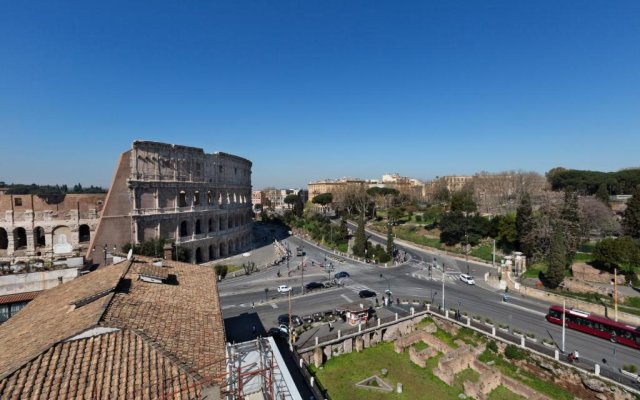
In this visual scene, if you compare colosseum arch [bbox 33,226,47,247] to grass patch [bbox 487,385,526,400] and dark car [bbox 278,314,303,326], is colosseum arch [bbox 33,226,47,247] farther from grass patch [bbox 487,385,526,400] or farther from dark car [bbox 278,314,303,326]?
grass patch [bbox 487,385,526,400]

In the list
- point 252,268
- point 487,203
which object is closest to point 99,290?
point 252,268

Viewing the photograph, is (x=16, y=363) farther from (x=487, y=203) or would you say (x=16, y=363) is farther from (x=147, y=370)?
(x=487, y=203)

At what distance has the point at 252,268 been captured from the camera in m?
46.6

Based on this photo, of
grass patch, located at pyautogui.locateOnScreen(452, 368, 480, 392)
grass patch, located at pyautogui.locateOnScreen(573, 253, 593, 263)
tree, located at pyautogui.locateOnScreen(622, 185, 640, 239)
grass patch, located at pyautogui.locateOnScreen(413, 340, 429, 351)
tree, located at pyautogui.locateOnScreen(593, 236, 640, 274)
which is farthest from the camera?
tree, located at pyautogui.locateOnScreen(622, 185, 640, 239)

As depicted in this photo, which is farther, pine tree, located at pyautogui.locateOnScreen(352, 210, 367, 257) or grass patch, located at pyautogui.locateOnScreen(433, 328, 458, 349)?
pine tree, located at pyautogui.locateOnScreen(352, 210, 367, 257)

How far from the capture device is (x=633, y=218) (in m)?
43.5

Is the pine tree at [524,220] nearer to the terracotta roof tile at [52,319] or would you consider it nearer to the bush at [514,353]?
the bush at [514,353]

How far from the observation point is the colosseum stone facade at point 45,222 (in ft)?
139

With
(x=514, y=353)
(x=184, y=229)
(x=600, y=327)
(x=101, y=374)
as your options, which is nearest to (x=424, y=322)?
(x=514, y=353)

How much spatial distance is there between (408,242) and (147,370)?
61333mm

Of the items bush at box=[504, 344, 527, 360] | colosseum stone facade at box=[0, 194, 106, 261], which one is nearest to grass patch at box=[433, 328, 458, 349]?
bush at box=[504, 344, 527, 360]

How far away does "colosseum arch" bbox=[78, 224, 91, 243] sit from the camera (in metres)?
47.1

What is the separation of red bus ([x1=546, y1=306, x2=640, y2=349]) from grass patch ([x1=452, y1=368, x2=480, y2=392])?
35.4 feet

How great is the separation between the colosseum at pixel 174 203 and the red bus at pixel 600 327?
43.6m
